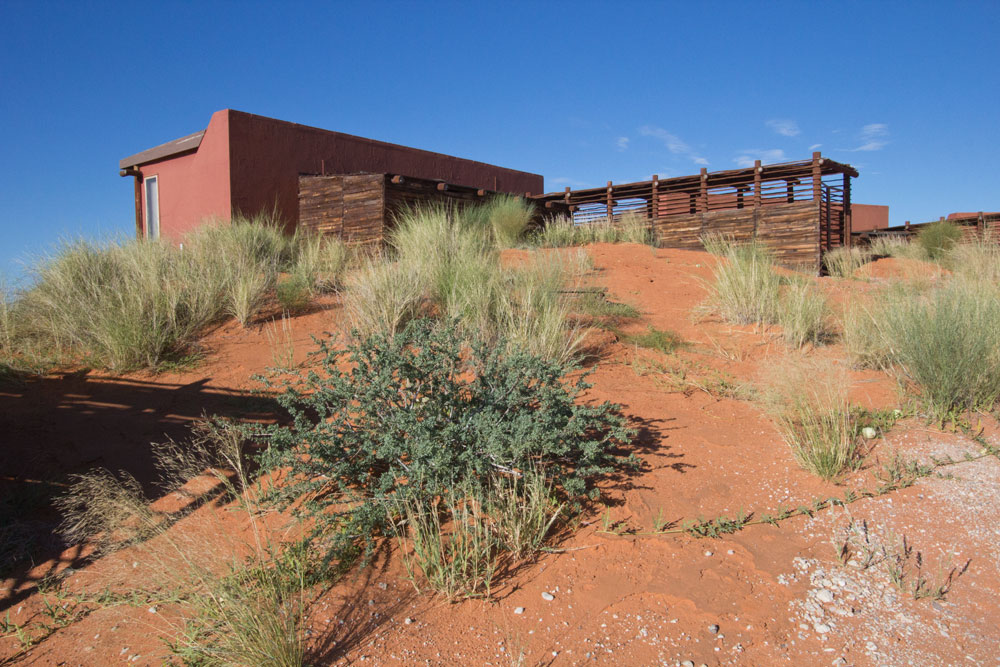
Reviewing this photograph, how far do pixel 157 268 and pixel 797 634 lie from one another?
23.4 ft

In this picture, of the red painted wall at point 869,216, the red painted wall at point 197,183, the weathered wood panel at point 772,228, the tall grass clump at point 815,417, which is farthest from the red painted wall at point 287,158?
the red painted wall at point 869,216

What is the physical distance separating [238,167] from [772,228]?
11100 millimetres

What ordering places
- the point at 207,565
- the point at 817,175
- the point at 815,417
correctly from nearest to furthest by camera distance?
the point at 207,565 → the point at 815,417 → the point at 817,175

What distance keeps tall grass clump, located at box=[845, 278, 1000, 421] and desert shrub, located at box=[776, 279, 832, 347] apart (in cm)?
78

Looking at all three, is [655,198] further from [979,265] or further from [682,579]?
[682,579]

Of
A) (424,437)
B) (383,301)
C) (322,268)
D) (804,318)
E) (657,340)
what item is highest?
Result: (322,268)

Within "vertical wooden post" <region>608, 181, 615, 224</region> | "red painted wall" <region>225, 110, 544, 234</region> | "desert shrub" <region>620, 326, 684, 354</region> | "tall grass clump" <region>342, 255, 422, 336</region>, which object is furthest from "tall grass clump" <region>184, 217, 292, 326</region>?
"vertical wooden post" <region>608, 181, 615, 224</region>

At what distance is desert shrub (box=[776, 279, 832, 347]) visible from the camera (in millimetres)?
5738

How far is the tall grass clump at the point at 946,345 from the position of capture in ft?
12.9

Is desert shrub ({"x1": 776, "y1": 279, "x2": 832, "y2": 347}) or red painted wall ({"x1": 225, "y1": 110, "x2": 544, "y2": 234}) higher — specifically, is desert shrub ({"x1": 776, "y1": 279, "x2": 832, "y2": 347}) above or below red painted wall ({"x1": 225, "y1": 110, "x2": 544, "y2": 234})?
below

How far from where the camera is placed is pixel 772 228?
12.4 meters

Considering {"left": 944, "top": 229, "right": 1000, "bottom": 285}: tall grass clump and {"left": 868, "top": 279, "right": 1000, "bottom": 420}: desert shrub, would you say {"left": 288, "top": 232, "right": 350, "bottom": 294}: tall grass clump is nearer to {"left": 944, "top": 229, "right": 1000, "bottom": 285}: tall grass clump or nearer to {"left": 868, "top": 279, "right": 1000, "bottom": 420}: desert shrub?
{"left": 868, "top": 279, "right": 1000, "bottom": 420}: desert shrub

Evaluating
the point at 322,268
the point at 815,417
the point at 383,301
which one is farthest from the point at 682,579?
the point at 322,268

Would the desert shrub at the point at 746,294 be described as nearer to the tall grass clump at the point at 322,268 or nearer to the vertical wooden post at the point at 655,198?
the tall grass clump at the point at 322,268
